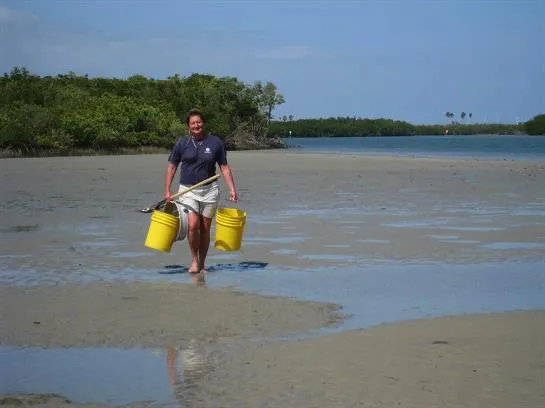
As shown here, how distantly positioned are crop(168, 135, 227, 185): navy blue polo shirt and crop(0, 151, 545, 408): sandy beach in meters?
1.03

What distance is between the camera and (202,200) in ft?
35.9

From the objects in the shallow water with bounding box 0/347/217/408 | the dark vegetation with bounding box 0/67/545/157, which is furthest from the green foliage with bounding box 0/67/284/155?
the shallow water with bounding box 0/347/217/408

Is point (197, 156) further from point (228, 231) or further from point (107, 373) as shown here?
point (107, 373)

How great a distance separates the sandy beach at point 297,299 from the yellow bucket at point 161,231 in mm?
318

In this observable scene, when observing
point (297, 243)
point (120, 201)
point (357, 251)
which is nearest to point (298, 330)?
point (357, 251)

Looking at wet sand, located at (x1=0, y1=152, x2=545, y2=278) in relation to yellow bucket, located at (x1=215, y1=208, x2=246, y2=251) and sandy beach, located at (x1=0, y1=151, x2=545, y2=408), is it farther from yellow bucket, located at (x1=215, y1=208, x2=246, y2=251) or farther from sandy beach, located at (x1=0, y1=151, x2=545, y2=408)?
yellow bucket, located at (x1=215, y1=208, x2=246, y2=251)

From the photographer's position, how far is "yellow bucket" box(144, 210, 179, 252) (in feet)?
35.9

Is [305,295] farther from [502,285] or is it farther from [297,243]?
[297,243]

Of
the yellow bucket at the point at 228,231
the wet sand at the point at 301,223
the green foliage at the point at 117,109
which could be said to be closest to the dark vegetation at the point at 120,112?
the green foliage at the point at 117,109

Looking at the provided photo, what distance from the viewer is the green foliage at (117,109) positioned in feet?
A: 200

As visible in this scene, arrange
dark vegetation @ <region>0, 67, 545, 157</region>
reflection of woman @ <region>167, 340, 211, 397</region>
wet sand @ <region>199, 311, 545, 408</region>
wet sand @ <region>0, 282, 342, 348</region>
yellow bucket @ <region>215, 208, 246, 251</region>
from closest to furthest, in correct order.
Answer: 1. wet sand @ <region>199, 311, 545, 408</region>
2. reflection of woman @ <region>167, 340, 211, 397</region>
3. wet sand @ <region>0, 282, 342, 348</region>
4. yellow bucket @ <region>215, 208, 246, 251</region>
5. dark vegetation @ <region>0, 67, 545, 157</region>

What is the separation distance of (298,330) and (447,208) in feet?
40.7

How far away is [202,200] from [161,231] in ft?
1.77

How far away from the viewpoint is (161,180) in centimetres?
3014
